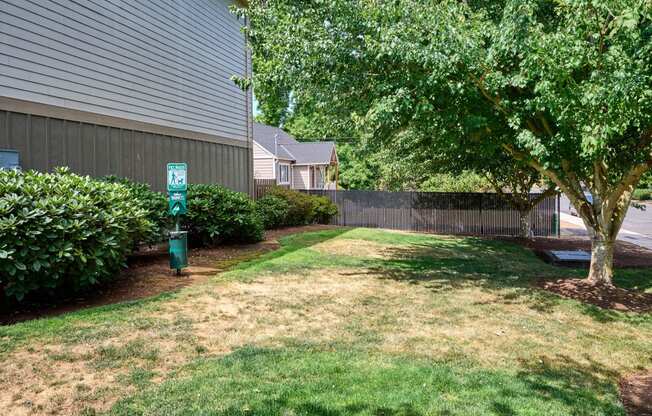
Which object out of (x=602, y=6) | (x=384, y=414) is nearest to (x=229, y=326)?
(x=384, y=414)

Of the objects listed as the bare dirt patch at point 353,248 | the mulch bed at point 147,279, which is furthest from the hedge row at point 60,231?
the bare dirt patch at point 353,248

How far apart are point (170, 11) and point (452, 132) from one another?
22.7 ft

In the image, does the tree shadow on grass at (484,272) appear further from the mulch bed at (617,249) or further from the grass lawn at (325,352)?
the mulch bed at (617,249)

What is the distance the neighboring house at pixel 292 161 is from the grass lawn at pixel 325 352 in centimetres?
1949

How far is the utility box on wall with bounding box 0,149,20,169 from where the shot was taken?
21.8 ft

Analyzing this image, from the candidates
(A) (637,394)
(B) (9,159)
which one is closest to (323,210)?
(B) (9,159)

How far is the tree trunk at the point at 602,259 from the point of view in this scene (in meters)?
7.54

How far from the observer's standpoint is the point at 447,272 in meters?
8.91

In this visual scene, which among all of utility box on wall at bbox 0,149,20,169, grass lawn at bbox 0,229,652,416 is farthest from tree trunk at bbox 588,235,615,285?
utility box on wall at bbox 0,149,20,169

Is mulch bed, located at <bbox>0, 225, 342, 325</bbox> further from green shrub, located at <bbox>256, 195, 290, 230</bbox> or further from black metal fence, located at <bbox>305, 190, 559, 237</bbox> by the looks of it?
black metal fence, located at <bbox>305, 190, 559, 237</bbox>

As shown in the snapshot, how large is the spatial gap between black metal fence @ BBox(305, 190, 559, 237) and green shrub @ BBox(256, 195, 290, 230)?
18.7 ft

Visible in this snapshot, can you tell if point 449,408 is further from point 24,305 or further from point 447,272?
point 447,272

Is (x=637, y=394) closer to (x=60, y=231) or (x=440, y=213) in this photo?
(x=60, y=231)

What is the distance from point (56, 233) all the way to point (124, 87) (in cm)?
473
